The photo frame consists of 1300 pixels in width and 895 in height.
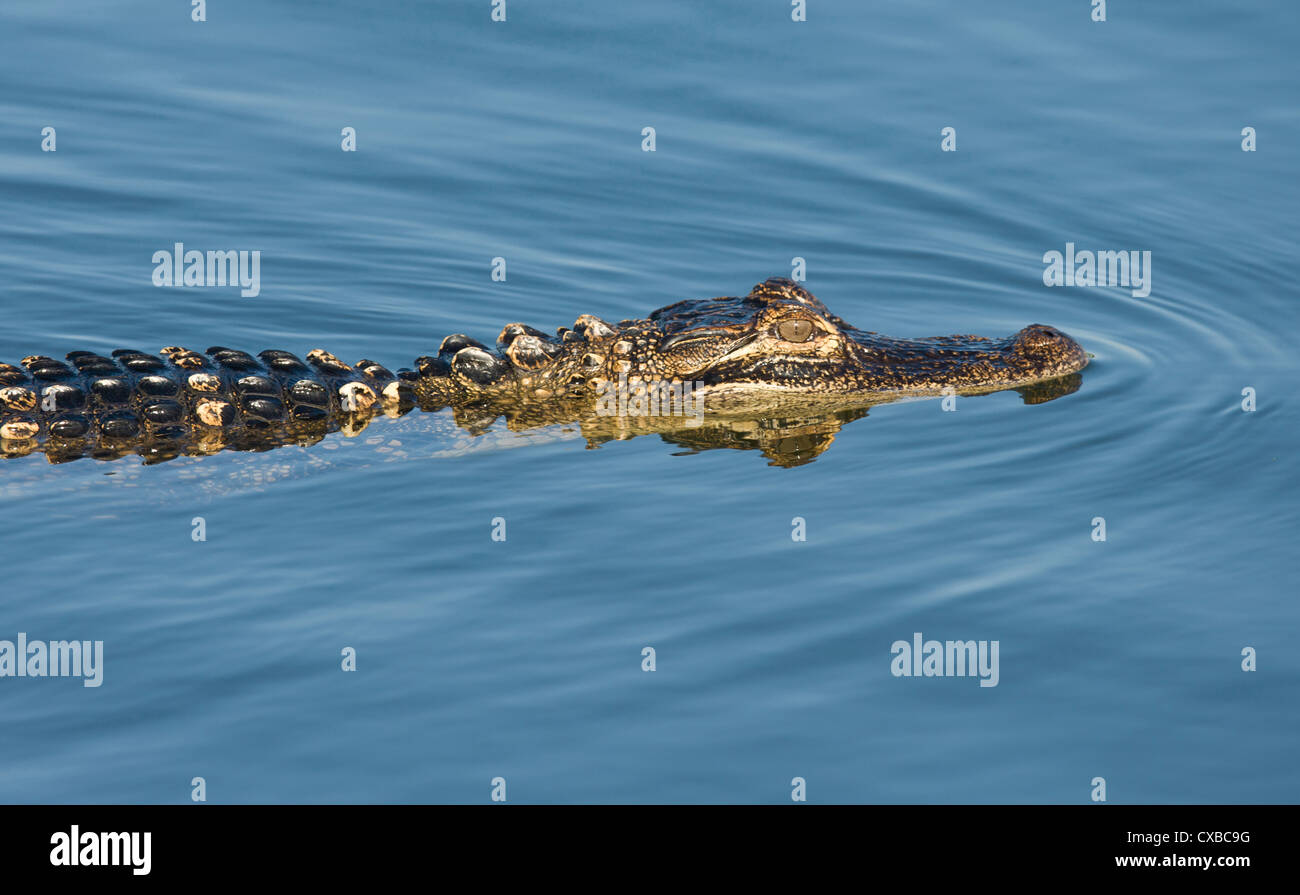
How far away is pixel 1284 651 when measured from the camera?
7855 millimetres

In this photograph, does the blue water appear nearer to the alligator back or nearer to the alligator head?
the alligator back

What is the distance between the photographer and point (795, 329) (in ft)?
36.2

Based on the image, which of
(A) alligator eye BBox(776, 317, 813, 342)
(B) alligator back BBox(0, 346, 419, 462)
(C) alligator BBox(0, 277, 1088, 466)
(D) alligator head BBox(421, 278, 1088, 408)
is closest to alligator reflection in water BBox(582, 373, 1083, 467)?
(C) alligator BBox(0, 277, 1088, 466)

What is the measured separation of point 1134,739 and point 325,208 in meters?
10.1

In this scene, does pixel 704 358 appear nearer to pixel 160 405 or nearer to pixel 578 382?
pixel 578 382

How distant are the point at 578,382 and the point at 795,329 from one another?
1.59 m

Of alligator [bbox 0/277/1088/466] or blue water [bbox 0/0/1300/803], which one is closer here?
blue water [bbox 0/0/1300/803]

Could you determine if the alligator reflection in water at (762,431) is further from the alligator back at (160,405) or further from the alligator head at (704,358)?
the alligator back at (160,405)

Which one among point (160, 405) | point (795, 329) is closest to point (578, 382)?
point (795, 329)

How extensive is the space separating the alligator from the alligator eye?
0.4 inches

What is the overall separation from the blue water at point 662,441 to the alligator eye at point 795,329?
2.60ft

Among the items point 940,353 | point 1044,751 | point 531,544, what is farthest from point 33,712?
point 940,353

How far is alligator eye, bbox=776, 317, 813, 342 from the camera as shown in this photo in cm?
1100
